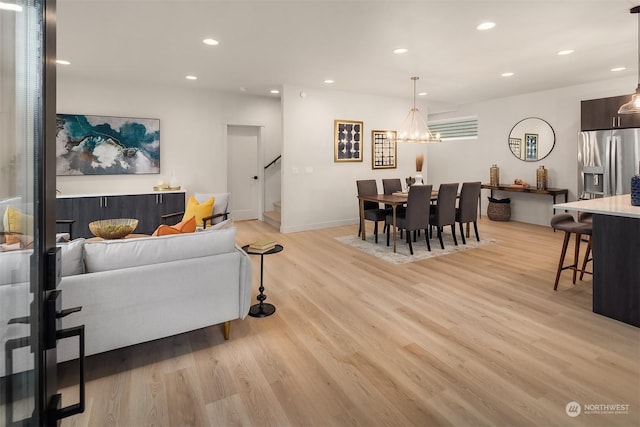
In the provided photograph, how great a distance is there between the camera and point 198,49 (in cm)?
424

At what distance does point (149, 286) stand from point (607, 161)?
6555mm

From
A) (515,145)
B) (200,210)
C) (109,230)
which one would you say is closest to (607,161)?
(515,145)

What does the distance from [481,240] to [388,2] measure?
12.8 feet

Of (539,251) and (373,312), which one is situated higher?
(539,251)

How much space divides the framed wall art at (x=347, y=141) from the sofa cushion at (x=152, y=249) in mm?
4635

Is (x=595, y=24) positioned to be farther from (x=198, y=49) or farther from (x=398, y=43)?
(x=198, y=49)

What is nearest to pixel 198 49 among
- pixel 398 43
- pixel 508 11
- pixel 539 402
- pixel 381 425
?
pixel 398 43

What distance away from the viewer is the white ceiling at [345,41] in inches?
125

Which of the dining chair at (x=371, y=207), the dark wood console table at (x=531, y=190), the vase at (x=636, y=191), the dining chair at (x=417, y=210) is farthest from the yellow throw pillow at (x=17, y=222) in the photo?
the dark wood console table at (x=531, y=190)

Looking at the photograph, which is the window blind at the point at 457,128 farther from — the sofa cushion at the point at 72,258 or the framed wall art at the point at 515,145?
the sofa cushion at the point at 72,258

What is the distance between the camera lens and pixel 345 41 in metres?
3.96

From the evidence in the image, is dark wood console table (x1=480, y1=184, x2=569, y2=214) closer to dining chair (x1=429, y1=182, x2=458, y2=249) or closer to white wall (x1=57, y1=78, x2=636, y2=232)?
white wall (x1=57, y1=78, x2=636, y2=232)

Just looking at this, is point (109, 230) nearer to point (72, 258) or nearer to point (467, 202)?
point (72, 258)

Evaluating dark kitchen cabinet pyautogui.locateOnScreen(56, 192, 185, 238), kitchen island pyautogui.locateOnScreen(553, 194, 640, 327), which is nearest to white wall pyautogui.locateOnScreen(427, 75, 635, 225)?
kitchen island pyautogui.locateOnScreen(553, 194, 640, 327)
